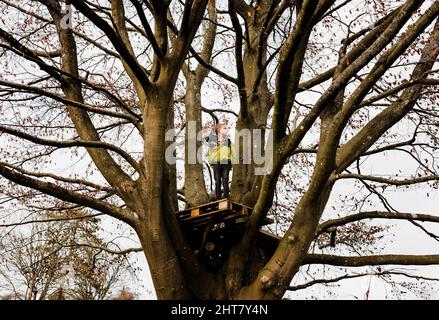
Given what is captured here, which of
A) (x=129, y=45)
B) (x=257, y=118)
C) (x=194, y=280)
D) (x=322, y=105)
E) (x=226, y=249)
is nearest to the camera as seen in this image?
(x=322, y=105)

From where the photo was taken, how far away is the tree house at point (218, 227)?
17.7 ft

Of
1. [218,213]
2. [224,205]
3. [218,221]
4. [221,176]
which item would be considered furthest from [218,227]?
[221,176]

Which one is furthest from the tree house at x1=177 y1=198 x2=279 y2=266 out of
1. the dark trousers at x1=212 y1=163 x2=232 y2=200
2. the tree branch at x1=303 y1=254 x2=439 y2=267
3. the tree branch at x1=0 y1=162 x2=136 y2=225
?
the dark trousers at x1=212 y1=163 x2=232 y2=200

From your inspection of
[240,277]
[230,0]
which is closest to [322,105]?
[230,0]

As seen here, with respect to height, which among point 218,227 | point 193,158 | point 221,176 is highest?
point 193,158

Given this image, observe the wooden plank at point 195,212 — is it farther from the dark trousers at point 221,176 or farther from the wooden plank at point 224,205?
the dark trousers at point 221,176

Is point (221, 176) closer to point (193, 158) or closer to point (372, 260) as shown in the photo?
point (193, 158)

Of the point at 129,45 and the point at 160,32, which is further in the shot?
the point at 129,45

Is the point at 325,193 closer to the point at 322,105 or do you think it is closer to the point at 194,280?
the point at 322,105

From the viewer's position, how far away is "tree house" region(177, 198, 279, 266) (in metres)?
5.40

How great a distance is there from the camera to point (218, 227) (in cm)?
557

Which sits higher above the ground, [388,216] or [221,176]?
[221,176]

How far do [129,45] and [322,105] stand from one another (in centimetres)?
281
